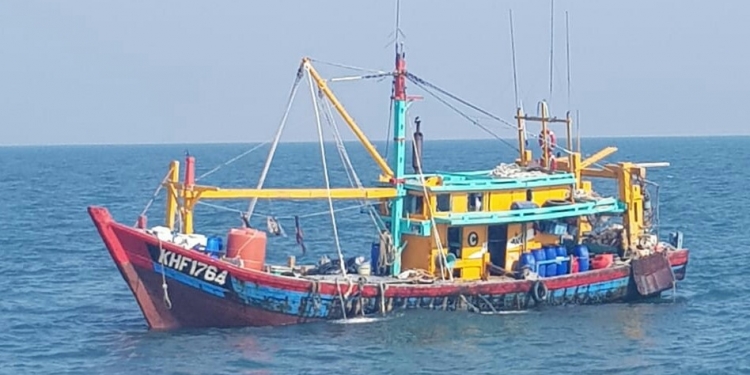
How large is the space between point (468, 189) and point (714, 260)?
16.0 meters

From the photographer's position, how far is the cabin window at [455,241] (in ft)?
115

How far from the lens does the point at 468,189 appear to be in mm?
34531

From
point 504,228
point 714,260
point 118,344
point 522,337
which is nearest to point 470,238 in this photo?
point 504,228

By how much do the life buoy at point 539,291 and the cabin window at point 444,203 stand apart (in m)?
3.06

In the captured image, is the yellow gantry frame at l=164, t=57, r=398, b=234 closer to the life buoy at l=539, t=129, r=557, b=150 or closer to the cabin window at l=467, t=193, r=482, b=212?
the cabin window at l=467, t=193, r=482, b=212

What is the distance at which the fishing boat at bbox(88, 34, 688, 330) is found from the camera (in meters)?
31.5

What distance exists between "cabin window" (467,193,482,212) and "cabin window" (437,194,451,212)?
0.64 m

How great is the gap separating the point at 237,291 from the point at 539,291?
27.4 feet

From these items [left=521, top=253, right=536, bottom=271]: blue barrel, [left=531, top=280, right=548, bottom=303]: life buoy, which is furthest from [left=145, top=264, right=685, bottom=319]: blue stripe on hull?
[left=521, top=253, right=536, bottom=271]: blue barrel

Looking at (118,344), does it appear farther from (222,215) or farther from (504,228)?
(222,215)

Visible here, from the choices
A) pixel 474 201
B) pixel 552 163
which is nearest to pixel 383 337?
pixel 474 201

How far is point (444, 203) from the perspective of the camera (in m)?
34.5

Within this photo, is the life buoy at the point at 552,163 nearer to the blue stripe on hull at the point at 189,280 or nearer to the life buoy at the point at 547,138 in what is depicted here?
the life buoy at the point at 547,138

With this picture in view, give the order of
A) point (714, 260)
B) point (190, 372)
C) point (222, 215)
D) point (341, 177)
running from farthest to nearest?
point (341, 177) < point (222, 215) < point (714, 260) < point (190, 372)
